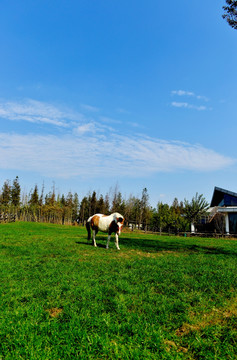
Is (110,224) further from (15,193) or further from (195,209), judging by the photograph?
Answer: (15,193)

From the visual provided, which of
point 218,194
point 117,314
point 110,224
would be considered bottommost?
point 117,314

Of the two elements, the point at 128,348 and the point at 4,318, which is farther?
the point at 4,318

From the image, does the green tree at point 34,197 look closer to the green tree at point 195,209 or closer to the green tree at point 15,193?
the green tree at point 15,193

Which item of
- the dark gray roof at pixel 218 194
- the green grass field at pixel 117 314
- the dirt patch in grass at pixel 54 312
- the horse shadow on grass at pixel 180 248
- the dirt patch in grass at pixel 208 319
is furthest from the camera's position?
the dark gray roof at pixel 218 194

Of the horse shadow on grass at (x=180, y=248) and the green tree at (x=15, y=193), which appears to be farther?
the green tree at (x=15, y=193)

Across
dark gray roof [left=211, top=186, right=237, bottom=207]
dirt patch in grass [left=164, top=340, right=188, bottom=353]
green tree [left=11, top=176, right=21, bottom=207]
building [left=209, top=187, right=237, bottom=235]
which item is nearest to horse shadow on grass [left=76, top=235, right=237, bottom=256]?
dirt patch in grass [left=164, top=340, right=188, bottom=353]

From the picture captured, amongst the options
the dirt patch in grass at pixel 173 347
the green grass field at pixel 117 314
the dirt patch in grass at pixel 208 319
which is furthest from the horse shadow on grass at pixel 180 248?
the dirt patch in grass at pixel 173 347

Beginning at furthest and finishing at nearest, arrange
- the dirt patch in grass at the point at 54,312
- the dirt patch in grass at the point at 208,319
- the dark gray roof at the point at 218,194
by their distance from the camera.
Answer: the dark gray roof at the point at 218,194
the dirt patch in grass at the point at 54,312
the dirt patch in grass at the point at 208,319

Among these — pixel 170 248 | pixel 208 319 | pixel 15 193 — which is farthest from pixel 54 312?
pixel 15 193

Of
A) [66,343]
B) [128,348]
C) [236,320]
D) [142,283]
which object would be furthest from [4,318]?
[236,320]

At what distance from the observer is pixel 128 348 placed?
11.4 feet

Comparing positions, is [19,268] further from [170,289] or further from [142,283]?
[170,289]

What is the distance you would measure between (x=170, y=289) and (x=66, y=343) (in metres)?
Answer: 3.30

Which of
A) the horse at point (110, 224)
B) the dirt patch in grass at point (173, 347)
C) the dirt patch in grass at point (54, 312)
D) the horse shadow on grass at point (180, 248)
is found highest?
the horse at point (110, 224)
